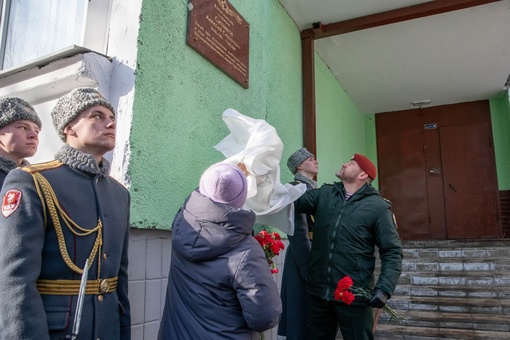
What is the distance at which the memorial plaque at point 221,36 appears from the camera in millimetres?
2514

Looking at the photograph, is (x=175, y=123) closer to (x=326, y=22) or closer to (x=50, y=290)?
(x=50, y=290)

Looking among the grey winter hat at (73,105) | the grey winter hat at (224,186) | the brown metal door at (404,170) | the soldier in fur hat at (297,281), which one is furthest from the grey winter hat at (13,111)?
the brown metal door at (404,170)

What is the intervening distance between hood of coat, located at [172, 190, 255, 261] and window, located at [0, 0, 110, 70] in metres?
1.13

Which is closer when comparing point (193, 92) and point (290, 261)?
point (193, 92)

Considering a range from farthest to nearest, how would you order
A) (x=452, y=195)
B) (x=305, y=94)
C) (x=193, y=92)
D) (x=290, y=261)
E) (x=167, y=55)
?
1. (x=452, y=195)
2. (x=305, y=94)
3. (x=290, y=261)
4. (x=193, y=92)
5. (x=167, y=55)

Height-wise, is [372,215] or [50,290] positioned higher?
[372,215]

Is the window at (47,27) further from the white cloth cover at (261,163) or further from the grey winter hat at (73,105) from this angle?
the white cloth cover at (261,163)

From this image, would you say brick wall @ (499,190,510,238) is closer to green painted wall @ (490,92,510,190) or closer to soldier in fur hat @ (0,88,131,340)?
green painted wall @ (490,92,510,190)

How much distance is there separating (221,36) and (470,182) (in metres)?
5.69

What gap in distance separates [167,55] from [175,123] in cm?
37

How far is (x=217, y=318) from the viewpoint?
1.60 metres

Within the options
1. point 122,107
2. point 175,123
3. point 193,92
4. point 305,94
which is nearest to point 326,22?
point 305,94

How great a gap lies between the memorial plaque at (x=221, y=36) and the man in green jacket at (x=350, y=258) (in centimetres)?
106

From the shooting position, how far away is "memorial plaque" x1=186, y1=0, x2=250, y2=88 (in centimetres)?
251
